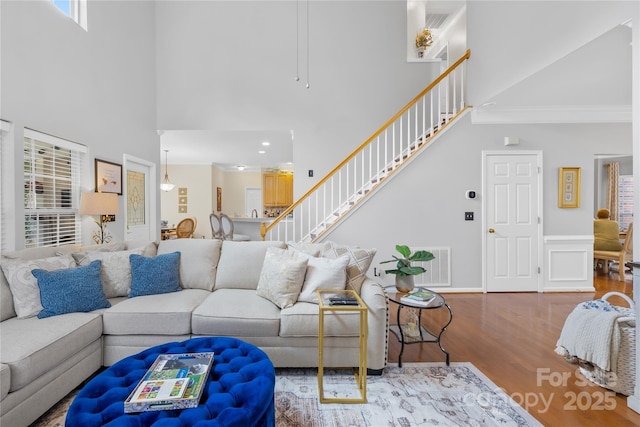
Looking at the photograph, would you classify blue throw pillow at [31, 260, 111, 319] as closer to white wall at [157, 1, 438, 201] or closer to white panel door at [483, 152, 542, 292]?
white wall at [157, 1, 438, 201]

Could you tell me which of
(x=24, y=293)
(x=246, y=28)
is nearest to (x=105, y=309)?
(x=24, y=293)

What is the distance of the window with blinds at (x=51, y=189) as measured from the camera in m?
3.12

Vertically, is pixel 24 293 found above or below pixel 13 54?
below

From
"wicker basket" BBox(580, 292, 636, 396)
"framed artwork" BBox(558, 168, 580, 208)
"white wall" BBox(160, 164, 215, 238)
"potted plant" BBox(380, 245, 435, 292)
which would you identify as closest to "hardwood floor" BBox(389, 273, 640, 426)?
"wicker basket" BBox(580, 292, 636, 396)

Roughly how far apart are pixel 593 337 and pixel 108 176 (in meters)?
5.42

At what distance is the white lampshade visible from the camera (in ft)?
11.5

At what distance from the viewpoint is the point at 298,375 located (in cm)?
235

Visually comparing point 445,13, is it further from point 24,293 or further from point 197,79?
point 24,293

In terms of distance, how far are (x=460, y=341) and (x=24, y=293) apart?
3.55 meters

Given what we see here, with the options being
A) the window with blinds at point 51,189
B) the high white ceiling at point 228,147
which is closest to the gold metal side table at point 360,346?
the window with blinds at point 51,189

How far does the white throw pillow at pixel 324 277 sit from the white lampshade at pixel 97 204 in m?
2.65

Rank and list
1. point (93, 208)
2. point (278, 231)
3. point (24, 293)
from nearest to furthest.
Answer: point (24, 293) < point (93, 208) < point (278, 231)

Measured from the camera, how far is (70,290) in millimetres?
2289

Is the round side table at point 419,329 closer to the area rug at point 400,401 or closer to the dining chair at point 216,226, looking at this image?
the area rug at point 400,401
